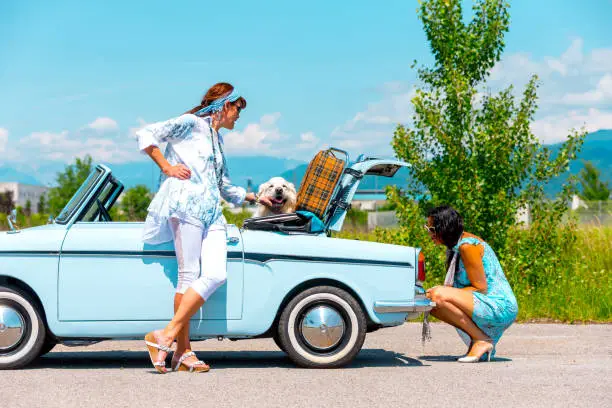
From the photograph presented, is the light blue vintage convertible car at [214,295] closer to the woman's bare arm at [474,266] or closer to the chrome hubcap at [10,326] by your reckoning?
the chrome hubcap at [10,326]

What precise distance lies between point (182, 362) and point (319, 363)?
100 cm

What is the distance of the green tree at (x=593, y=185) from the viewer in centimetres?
8675

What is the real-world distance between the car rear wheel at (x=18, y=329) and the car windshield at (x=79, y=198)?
68 centimetres

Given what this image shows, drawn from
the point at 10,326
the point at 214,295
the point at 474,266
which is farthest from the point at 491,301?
the point at 10,326

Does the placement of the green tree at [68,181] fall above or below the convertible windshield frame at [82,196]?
above

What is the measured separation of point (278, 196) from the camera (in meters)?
7.41

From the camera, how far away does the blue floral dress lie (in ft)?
20.1


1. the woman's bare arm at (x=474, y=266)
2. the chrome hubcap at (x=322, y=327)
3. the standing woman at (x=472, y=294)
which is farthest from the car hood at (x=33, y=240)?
the woman's bare arm at (x=474, y=266)

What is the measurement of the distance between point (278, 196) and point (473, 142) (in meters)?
4.87

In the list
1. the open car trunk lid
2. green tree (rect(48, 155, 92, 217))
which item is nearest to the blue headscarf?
the open car trunk lid

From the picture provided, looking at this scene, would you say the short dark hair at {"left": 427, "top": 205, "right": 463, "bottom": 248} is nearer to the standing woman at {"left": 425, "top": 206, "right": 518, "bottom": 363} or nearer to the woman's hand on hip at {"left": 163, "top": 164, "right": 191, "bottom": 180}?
the standing woman at {"left": 425, "top": 206, "right": 518, "bottom": 363}

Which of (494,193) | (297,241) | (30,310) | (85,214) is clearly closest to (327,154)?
(297,241)

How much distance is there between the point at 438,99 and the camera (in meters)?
11.6

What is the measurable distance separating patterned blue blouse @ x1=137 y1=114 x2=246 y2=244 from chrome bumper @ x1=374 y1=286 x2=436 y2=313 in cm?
133
